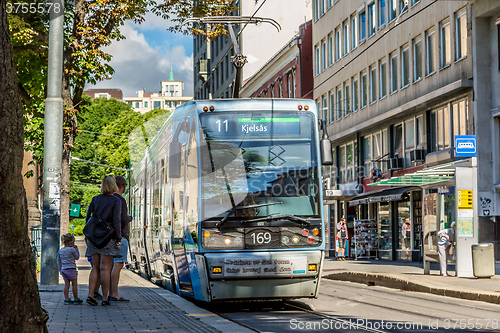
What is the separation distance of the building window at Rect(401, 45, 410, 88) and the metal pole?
20790mm

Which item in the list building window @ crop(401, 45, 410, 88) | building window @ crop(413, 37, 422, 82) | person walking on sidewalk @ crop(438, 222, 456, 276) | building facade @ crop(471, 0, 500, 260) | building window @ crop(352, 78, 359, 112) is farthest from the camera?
building window @ crop(352, 78, 359, 112)

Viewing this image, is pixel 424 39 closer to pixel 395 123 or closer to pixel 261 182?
pixel 395 123

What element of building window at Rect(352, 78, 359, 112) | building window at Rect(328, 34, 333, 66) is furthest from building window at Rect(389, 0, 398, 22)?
building window at Rect(328, 34, 333, 66)

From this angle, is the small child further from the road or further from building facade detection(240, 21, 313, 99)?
building facade detection(240, 21, 313, 99)

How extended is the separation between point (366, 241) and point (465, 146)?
1212cm

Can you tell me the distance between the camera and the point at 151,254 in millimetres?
17938

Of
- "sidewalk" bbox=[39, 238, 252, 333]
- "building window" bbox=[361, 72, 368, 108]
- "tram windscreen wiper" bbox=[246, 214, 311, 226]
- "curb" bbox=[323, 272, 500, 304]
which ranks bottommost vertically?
"curb" bbox=[323, 272, 500, 304]

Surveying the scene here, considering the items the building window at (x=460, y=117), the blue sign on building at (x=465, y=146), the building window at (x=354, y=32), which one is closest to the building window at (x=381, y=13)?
the building window at (x=354, y=32)

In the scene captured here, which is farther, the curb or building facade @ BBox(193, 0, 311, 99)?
building facade @ BBox(193, 0, 311, 99)

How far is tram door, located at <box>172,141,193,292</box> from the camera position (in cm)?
1279

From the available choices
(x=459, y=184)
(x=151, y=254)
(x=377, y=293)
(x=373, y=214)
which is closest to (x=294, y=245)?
(x=377, y=293)

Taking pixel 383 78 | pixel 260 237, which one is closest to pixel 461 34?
pixel 383 78

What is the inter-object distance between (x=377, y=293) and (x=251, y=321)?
6288 mm

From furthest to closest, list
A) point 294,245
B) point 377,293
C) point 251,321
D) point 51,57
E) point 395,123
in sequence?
point 395,123 → point 377,293 → point 51,57 → point 294,245 → point 251,321
